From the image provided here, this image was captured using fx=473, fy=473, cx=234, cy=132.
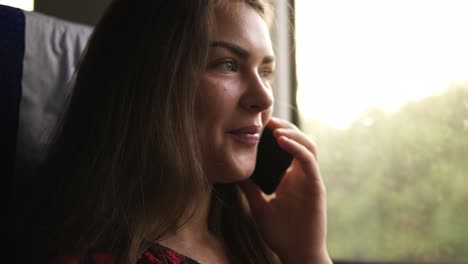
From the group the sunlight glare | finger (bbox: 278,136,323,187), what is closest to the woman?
finger (bbox: 278,136,323,187)

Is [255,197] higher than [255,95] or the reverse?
the reverse

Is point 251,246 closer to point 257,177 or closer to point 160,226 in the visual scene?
point 257,177

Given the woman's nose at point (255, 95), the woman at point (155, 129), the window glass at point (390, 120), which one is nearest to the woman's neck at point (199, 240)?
the woman at point (155, 129)

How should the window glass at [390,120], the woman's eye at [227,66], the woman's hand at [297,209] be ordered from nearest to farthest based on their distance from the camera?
the woman's eye at [227,66] < the woman's hand at [297,209] < the window glass at [390,120]

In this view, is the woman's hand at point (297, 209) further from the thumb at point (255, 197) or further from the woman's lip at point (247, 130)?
the woman's lip at point (247, 130)

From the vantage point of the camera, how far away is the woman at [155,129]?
2.64 feet

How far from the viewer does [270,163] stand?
1055mm

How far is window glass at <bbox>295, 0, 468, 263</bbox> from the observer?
1.09 m

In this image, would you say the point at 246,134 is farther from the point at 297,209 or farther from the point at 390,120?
the point at 390,120

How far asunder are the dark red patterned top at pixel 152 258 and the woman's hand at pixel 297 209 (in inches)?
9.3

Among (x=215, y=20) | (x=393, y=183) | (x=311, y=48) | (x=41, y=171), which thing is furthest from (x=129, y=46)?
(x=393, y=183)

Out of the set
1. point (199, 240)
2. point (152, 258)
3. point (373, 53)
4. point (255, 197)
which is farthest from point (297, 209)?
point (373, 53)

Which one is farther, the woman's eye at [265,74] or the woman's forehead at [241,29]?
the woman's eye at [265,74]

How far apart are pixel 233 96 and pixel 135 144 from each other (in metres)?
0.19
